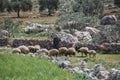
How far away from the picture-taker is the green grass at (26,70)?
65.0 ft

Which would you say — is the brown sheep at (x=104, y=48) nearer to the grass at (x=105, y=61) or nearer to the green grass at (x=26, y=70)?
the grass at (x=105, y=61)

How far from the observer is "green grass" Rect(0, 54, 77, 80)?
19805 millimetres

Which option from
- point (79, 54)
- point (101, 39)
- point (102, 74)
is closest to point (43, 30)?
point (101, 39)

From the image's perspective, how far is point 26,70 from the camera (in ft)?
68.9

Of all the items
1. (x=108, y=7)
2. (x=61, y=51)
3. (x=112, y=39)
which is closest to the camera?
(x=61, y=51)

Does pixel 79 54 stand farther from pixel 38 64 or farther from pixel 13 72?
pixel 13 72

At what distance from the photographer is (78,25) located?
219ft

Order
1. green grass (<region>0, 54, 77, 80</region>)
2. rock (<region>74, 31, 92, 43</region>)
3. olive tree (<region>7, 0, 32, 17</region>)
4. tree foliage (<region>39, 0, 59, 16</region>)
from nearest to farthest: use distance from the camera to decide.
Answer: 1. green grass (<region>0, 54, 77, 80</region>)
2. rock (<region>74, 31, 92, 43</region>)
3. olive tree (<region>7, 0, 32, 17</region>)
4. tree foliage (<region>39, 0, 59, 16</region>)

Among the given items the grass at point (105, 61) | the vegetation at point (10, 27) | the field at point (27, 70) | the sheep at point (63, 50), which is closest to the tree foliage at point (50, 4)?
the vegetation at point (10, 27)

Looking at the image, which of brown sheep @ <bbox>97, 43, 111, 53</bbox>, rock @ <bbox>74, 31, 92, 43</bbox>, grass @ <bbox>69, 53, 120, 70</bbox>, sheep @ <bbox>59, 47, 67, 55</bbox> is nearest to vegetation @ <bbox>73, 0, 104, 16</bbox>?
rock @ <bbox>74, 31, 92, 43</bbox>

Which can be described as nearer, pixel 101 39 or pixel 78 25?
pixel 101 39

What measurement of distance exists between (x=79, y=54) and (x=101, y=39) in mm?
8145

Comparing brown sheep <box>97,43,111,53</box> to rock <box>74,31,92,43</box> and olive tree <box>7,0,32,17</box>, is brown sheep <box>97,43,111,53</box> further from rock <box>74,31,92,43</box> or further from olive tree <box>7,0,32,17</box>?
olive tree <box>7,0,32,17</box>

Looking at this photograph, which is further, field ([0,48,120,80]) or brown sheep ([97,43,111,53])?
brown sheep ([97,43,111,53])
